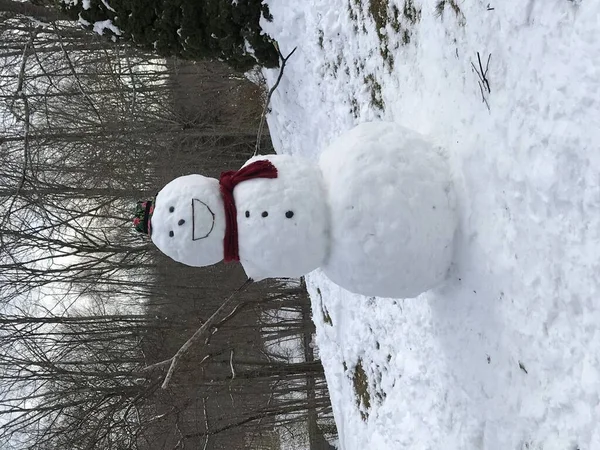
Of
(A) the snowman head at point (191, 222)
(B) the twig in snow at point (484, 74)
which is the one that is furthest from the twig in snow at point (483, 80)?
(A) the snowman head at point (191, 222)

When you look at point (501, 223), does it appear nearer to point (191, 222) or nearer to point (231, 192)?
point (231, 192)

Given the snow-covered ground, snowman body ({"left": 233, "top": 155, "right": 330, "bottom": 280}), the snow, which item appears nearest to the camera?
the snow-covered ground

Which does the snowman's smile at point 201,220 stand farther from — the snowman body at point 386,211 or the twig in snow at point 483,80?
the twig in snow at point 483,80

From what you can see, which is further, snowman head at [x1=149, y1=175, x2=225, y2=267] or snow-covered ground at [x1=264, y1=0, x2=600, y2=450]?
snowman head at [x1=149, y1=175, x2=225, y2=267]

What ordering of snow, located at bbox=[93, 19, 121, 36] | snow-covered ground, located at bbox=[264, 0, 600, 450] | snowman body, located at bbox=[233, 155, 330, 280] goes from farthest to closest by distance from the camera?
snow, located at bbox=[93, 19, 121, 36] → snowman body, located at bbox=[233, 155, 330, 280] → snow-covered ground, located at bbox=[264, 0, 600, 450]

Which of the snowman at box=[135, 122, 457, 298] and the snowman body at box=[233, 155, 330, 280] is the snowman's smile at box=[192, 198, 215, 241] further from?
the snowman body at box=[233, 155, 330, 280]

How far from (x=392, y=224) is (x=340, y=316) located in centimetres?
233

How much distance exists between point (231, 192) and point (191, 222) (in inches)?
7.7

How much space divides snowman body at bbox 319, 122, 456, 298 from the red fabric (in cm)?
24

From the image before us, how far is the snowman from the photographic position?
206 centimetres

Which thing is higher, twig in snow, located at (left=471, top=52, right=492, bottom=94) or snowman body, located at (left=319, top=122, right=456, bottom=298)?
twig in snow, located at (left=471, top=52, right=492, bottom=94)

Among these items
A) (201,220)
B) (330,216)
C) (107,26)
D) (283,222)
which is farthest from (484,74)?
(107,26)

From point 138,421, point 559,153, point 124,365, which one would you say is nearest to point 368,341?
point 559,153

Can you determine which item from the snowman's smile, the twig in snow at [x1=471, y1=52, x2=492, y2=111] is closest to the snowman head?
the snowman's smile
